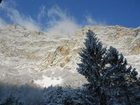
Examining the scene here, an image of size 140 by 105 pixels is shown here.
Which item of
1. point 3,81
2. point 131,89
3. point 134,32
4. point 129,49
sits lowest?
point 131,89

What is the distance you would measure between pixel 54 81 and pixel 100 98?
141m

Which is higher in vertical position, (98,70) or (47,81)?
(47,81)

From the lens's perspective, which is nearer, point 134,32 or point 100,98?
point 100,98

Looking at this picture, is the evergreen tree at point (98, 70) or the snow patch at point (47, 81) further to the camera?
the snow patch at point (47, 81)

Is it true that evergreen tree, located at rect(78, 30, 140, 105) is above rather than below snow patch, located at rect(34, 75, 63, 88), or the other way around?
below

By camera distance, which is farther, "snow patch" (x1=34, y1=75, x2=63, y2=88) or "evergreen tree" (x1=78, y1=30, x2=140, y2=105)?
"snow patch" (x1=34, y1=75, x2=63, y2=88)

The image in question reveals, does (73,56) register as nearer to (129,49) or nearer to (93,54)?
(129,49)

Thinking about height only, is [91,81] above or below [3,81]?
below

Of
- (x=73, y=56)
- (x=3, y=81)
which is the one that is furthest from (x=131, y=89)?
(x=73, y=56)

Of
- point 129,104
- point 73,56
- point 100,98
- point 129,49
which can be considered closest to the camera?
point 100,98

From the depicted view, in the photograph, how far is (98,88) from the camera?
2747 cm

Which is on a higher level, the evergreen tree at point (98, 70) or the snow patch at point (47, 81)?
the snow patch at point (47, 81)

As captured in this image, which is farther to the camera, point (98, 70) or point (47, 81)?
point (47, 81)

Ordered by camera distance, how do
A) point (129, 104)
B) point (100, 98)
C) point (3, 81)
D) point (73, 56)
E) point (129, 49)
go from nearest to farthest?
point (100, 98) < point (129, 104) < point (3, 81) < point (129, 49) < point (73, 56)
